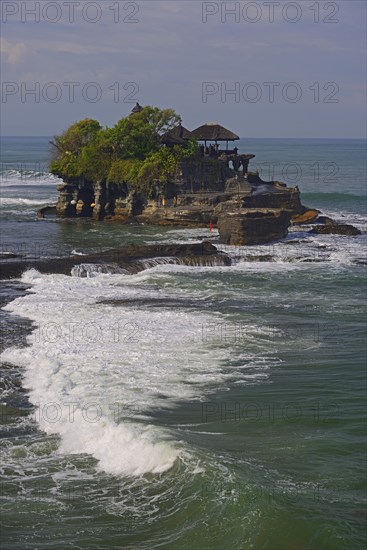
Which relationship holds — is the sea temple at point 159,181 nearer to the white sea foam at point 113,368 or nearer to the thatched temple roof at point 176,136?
the thatched temple roof at point 176,136

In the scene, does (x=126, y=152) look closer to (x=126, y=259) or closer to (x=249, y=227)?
(x=249, y=227)

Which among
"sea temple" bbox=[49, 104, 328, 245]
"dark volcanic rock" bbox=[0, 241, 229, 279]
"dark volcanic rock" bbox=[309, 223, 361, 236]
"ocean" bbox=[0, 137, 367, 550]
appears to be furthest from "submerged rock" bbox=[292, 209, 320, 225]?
"ocean" bbox=[0, 137, 367, 550]

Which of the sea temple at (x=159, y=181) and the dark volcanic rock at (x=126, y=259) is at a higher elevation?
the sea temple at (x=159, y=181)

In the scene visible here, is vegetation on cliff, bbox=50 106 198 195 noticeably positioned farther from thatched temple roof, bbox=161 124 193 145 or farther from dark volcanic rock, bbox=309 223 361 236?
dark volcanic rock, bbox=309 223 361 236

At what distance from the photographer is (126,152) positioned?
5831 centimetres

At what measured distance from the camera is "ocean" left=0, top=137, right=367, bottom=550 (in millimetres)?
15516

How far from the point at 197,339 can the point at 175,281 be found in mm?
9971

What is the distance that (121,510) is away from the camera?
52.1 feet

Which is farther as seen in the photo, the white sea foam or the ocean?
the white sea foam

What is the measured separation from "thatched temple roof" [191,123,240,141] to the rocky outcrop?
1470cm

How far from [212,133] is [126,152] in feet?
22.2

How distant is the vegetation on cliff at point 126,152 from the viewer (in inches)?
2197

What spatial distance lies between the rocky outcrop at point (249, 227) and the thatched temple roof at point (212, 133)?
1470 cm

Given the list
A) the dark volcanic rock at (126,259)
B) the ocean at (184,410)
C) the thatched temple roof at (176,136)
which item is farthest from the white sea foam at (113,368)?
the thatched temple roof at (176,136)
